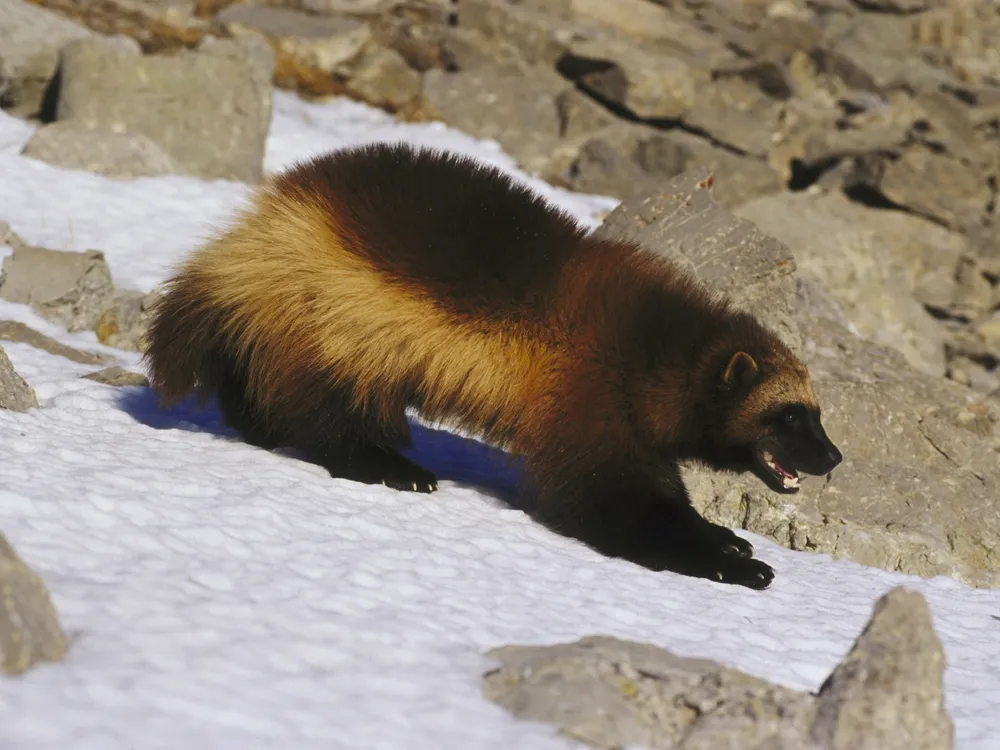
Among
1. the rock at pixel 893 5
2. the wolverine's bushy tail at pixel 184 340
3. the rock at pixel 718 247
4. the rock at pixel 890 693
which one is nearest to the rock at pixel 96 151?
the rock at pixel 718 247

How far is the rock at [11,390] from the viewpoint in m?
4.93

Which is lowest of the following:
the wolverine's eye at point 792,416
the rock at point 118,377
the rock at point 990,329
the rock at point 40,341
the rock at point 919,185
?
the rock at point 990,329

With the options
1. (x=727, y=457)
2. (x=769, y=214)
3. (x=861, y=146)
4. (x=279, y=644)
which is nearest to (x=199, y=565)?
(x=279, y=644)

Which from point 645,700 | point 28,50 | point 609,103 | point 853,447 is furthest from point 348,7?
point 645,700

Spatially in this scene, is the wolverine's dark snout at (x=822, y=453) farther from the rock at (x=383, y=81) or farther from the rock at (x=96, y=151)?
the rock at (x=383, y=81)

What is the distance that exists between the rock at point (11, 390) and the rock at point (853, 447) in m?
2.97

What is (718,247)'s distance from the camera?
6.79 meters

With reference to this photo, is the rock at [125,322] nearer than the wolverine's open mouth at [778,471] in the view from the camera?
No

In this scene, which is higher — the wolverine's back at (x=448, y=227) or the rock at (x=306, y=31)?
the wolverine's back at (x=448, y=227)

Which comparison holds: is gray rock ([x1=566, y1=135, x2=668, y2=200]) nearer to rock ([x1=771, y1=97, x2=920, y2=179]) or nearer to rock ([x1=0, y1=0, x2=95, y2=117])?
rock ([x1=771, y1=97, x2=920, y2=179])

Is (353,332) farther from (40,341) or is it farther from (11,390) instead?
(40,341)

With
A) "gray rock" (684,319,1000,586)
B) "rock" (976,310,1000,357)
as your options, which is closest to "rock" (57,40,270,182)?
"gray rock" (684,319,1000,586)

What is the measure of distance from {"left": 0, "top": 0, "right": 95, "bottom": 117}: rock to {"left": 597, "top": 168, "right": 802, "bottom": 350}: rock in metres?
7.10

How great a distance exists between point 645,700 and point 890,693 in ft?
1.98
